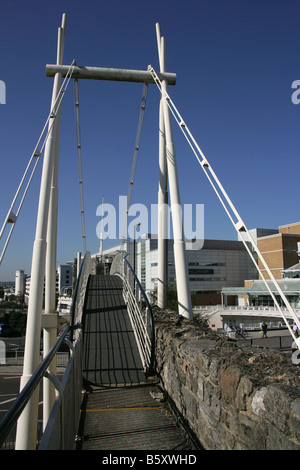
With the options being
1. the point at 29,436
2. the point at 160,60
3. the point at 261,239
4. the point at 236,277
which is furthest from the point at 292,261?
the point at 29,436

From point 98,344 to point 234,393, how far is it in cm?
484

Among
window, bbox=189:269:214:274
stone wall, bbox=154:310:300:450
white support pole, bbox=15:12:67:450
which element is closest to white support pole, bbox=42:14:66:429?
white support pole, bbox=15:12:67:450

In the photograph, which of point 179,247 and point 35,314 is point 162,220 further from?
point 35,314

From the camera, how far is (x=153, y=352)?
5652mm

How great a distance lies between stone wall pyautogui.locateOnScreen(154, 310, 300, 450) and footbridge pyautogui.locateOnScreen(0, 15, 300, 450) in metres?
0.35

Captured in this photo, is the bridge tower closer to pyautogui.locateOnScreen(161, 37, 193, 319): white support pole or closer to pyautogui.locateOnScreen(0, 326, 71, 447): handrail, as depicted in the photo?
pyautogui.locateOnScreen(161, 37, 193, 319): white support pole

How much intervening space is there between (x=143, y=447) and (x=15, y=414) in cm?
226

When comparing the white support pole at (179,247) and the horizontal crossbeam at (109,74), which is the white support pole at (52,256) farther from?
the white support pole at (179,247)

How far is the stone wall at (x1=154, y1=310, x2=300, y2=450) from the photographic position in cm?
211

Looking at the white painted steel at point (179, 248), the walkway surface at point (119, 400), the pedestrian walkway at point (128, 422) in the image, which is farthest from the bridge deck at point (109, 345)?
the white painted steel at point (179, 248)

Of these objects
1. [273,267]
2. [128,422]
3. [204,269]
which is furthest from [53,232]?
[204,269]

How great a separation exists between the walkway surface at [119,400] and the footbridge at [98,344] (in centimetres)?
1

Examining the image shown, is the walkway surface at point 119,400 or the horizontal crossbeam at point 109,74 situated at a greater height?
the horizontal crossbeam at point 109,74

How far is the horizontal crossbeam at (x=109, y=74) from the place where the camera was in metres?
8.23
